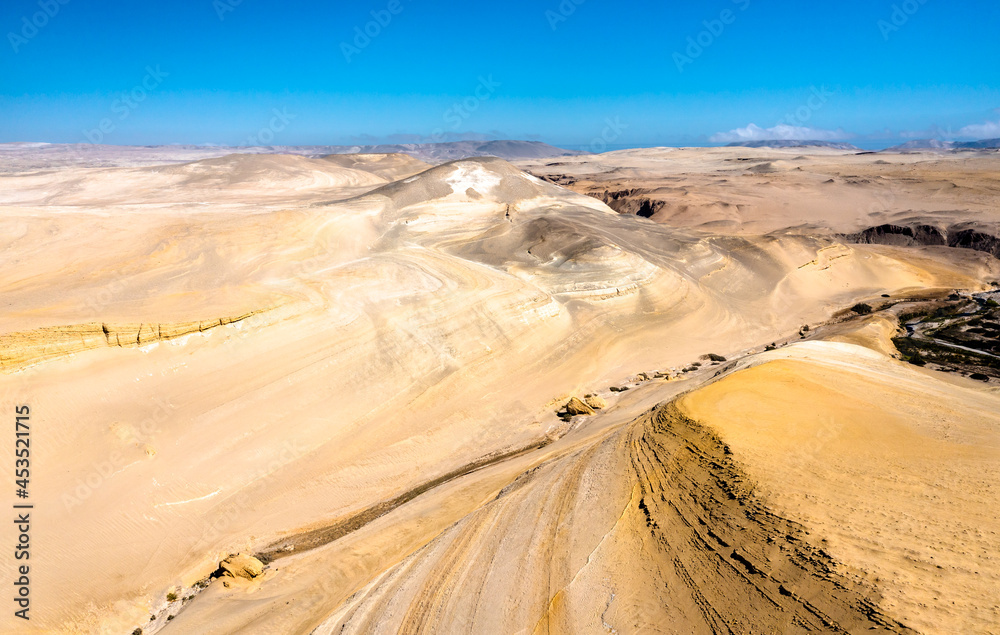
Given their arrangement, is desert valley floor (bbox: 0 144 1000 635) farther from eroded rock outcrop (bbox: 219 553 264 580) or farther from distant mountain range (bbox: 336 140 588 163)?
distant mountain range (bbox: 336 140 588 163)

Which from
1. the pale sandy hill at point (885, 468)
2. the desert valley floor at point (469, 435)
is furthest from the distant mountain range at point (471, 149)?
the pale sandy hill at point (885, 468)

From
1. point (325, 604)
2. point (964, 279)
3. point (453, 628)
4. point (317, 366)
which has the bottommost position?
point (964, 279)

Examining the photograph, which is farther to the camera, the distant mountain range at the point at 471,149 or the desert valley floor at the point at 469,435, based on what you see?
the distant mountain range at the point at 471,149

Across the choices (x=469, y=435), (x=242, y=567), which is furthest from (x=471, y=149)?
(x=242, y=567)

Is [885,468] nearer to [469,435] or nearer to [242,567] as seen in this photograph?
[469,435]

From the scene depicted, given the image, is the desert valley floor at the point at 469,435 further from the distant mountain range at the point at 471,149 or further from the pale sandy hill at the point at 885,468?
the distant mountain range at the point at 471,149

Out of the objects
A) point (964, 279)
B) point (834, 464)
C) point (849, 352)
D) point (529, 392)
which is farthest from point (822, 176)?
point (834, 464)

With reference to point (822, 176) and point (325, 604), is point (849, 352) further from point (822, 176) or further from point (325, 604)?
point (822, 176)

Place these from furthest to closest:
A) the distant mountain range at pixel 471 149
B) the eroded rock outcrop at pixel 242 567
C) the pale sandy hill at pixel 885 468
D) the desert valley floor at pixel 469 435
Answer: the distant mountain range at pixel 471 149 → the eroded rock outcrop at pixel 242 567 → the desert valley floor at pixel 469 435 → the pale sandy hill at pixel 885 468
